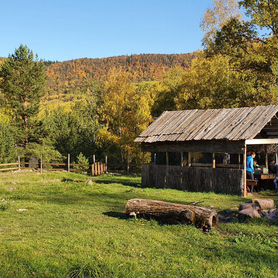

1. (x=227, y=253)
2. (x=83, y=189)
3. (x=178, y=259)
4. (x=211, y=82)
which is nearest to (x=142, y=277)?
(x=178, y=259)

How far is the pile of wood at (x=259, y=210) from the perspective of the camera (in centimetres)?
1185

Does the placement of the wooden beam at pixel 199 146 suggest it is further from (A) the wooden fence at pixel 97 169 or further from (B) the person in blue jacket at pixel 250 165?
(A) the wooden fence at pixel 97 169

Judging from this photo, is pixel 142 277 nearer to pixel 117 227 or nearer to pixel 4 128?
pixel 117 227

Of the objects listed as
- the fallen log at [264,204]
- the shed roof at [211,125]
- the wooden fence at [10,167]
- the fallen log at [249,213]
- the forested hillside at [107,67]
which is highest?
the forested hillside at [107,67]

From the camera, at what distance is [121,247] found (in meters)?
8.80

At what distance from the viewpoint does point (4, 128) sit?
39094 millimetres

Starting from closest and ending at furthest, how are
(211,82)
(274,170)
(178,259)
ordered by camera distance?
(178,259) < (274,170) < (211,82)

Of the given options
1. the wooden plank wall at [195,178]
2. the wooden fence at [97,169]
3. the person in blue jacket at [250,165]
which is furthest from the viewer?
the wooden fence at [97,169]

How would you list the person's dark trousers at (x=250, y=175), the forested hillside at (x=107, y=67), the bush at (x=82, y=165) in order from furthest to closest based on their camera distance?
the forested hillside at (x=107, y=67) → the bush at (x=82, y=165) → the person's dark trousers at (x=250, y=175)

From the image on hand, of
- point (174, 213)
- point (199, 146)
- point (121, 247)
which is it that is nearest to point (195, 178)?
point (199, 146)

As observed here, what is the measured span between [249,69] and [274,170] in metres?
10.2

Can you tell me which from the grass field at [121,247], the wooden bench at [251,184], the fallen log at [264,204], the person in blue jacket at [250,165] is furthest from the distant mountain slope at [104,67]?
the grass field at [121,247]

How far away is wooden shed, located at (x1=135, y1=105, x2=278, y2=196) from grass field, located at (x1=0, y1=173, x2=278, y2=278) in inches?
314

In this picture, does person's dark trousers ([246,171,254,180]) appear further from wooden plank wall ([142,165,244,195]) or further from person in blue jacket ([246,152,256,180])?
wooden plank wall ([142,165,244,195])
